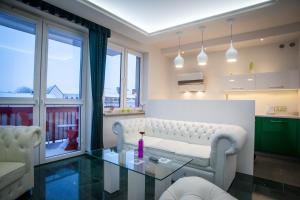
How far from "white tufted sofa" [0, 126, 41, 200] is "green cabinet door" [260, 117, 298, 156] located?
4384 mm

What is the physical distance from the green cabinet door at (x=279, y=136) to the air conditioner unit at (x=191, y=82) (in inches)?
71.5

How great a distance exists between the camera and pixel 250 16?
3.22m

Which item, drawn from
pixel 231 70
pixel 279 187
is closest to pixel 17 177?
pixel 279 187

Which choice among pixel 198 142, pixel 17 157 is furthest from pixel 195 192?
pixel 17 157

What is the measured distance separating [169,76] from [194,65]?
35.1 inches

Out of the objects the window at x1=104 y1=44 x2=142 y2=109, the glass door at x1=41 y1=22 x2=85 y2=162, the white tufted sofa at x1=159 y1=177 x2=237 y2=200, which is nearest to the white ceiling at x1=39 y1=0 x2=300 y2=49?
the window at x1=104 y1=44 x2=142 y2=109

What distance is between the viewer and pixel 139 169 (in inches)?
72.6

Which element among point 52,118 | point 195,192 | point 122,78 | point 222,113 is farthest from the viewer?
point 122,78

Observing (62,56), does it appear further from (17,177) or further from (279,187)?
(279,187)

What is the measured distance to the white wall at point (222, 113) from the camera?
2.89m

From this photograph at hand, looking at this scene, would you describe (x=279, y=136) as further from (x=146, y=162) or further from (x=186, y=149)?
(x=146, y=162)

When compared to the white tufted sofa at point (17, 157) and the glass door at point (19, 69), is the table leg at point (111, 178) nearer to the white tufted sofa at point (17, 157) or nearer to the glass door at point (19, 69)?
the white tufted sofa at point (17, 157)

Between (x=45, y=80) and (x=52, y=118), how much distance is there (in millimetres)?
749

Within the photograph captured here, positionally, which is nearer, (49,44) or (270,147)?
(49,44)
